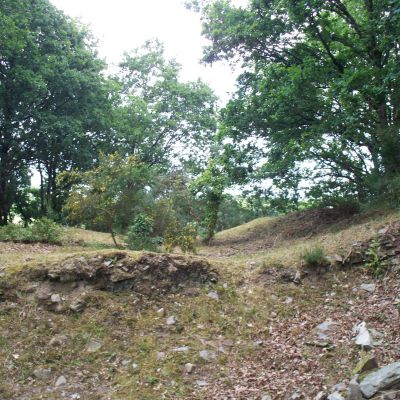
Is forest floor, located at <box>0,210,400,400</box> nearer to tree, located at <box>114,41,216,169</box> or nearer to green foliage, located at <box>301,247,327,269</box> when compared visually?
green foliage, located at <box>301,247,327,269</box>

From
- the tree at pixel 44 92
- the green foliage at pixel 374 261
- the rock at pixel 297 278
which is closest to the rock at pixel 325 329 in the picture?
the rock at pixel 297 278

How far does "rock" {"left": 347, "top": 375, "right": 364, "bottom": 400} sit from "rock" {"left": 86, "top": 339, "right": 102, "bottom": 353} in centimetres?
362

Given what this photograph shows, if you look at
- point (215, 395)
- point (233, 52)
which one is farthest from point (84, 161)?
point (215, 395)

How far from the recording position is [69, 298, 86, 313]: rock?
6.68m

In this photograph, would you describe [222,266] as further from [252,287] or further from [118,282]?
[118,282]

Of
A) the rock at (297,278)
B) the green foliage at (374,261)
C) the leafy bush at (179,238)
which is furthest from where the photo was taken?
the leafy bush at (179,238)

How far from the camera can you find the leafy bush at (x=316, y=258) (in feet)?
24.6

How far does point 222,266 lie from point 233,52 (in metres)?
7.11

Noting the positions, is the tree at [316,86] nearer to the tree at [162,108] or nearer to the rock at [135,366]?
the rock at [135,366]

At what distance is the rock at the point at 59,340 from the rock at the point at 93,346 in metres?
0.34

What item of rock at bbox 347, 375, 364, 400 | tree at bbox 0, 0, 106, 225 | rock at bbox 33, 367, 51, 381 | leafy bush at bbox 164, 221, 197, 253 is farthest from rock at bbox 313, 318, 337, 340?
tree at bbox 0, 0, 106, 225

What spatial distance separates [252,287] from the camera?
7430mm

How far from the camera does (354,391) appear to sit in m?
4.09

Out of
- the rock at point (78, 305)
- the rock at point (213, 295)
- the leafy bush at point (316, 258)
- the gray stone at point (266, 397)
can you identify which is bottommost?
the gray stone at point (266, 397)
